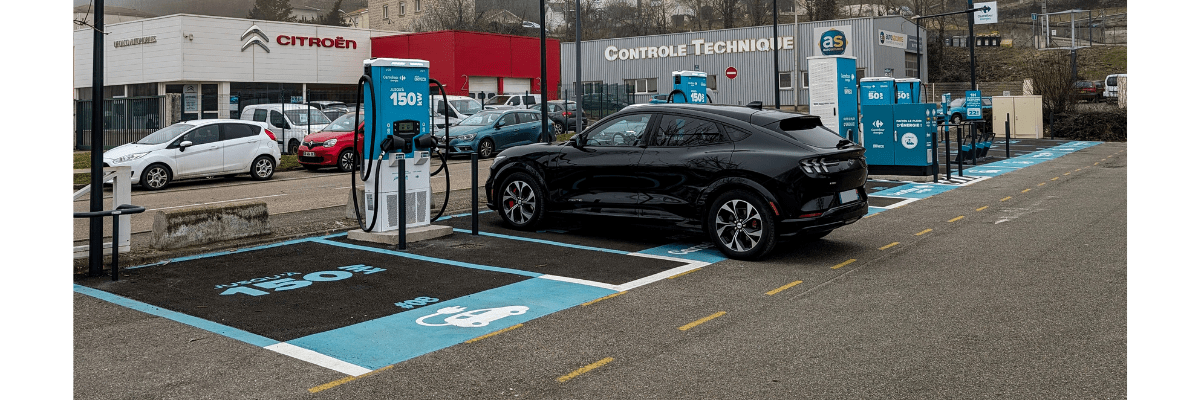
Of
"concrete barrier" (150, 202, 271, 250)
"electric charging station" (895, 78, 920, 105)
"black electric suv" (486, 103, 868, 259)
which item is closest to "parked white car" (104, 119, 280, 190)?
"concrete barrier" (150, 202, 271, 250)

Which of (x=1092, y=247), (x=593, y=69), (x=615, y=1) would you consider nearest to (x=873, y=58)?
(x=593, y=69)

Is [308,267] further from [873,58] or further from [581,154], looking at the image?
[873,58]

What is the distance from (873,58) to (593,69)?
18.3 metres

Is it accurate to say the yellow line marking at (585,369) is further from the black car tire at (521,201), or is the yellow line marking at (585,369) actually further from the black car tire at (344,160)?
the black car tire at (344,160)

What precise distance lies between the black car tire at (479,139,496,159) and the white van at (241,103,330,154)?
5150 millimetres

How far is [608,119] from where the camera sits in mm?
10242

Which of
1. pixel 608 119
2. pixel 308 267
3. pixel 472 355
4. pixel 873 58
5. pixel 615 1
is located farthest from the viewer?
pixel 615 1

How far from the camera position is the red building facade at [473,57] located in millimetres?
45906

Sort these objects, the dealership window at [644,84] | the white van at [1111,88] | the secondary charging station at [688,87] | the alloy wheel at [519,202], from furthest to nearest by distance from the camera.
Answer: the dealership window at [644,84] → the white van at [1111,88] → the secondary charging station at [688,87] → the alloy wheel at [519,202]

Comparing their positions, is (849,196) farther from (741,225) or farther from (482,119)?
(482,119)

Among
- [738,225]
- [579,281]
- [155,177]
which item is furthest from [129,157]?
[738,225]

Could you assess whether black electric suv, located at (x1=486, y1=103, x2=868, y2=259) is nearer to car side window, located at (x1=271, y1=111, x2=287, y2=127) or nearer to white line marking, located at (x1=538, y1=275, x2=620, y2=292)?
white line marking, located at (x1=538, y1=275, x2=620, y2=292)

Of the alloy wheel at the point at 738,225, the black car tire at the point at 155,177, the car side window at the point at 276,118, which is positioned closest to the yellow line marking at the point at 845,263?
the alloy wheel at the point at 738,225

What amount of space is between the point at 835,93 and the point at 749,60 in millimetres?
34226
